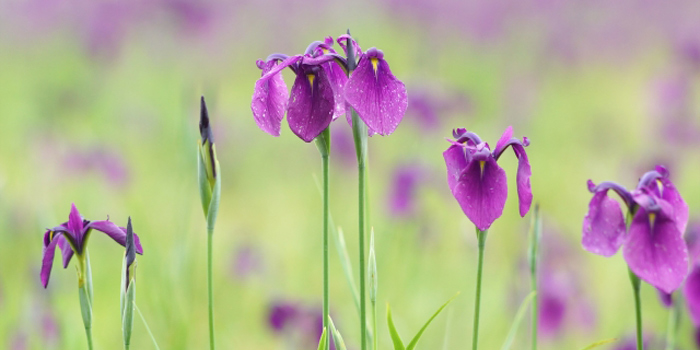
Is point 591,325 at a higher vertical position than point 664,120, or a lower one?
lower

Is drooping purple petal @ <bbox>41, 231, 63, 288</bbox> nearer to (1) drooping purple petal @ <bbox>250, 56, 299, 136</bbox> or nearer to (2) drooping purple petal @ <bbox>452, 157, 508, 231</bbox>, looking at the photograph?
(1) drooping purple petal @ <bbox>250, 56, 299, 136</bbox>

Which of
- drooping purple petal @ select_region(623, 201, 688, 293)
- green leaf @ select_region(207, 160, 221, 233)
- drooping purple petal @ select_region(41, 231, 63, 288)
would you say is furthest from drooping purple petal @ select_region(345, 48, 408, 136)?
drooping purple petal @ select_region(41, 231, 63, 288)

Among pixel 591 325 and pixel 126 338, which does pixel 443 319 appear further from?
pixel 126 338

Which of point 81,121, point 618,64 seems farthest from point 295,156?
point 618,64

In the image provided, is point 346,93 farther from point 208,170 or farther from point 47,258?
point 47,258

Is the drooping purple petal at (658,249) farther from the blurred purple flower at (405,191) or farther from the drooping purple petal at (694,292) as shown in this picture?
the blurred purple flower at (405,191)

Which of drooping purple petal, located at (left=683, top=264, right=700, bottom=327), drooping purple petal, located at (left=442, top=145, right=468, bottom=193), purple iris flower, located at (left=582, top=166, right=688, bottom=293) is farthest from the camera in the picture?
drooping purple petal, located at (left=683, top=264, right=700, bottom=327)

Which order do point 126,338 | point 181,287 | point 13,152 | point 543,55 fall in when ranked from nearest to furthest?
point 126,338 → point 181,287 → point 13,152 → point 543,55
